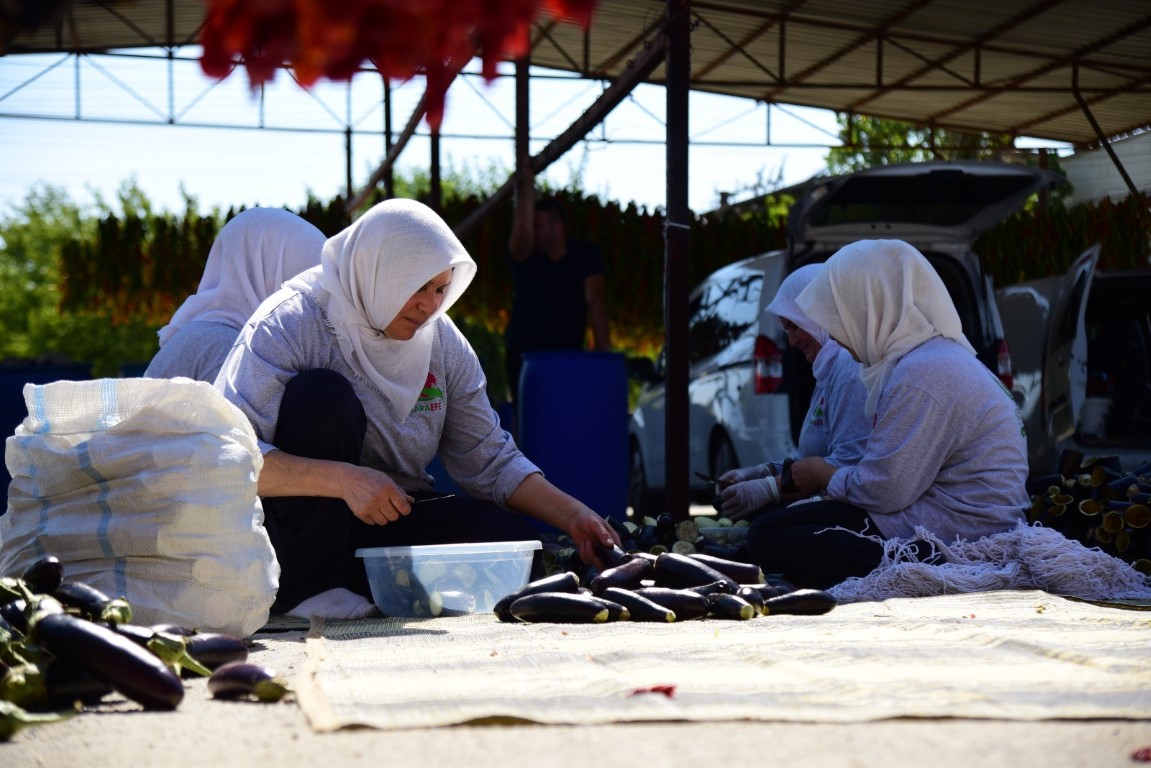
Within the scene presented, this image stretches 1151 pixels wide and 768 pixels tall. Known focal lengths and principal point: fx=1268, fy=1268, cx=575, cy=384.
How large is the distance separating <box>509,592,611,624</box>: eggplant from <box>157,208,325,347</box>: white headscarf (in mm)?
1872

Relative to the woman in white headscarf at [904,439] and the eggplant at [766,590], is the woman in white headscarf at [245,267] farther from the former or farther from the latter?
the eggplant at [766,590]

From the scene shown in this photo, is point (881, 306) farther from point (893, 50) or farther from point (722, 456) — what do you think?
point (893, 50)

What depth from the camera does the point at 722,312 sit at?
826cm

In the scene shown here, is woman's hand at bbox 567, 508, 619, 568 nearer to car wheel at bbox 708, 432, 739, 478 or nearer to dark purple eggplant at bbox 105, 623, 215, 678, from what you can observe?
dark purple eggplant at bbox 105, 623, 215, 678

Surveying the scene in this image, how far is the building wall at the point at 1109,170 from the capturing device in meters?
13.1

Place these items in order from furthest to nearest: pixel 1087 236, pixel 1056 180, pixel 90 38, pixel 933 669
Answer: pixel 90 38 → pixel 1087 236 → pixel 1056 180 → pixel 933 669

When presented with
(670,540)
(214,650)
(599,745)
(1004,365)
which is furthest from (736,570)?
(1004,365)

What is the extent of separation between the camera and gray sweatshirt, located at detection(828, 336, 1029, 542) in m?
4.36

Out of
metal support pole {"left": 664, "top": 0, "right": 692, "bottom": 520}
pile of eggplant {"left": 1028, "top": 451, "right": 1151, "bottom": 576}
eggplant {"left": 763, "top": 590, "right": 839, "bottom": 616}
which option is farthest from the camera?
metal support pole {"left": 664, "top": 0, "right": 692, "bottom": 520}

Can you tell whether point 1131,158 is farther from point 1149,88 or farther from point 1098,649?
point 1098,649

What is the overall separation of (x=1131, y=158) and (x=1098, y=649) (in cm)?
1217

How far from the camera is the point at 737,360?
7.75 meters

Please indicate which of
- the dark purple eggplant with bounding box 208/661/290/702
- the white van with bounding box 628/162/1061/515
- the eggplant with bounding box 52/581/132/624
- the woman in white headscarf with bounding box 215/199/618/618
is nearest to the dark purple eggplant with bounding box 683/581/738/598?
the woman in white headscarf with bounding box 215/199/618/618

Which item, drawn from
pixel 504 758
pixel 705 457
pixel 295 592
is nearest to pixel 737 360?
pixel 705 457
